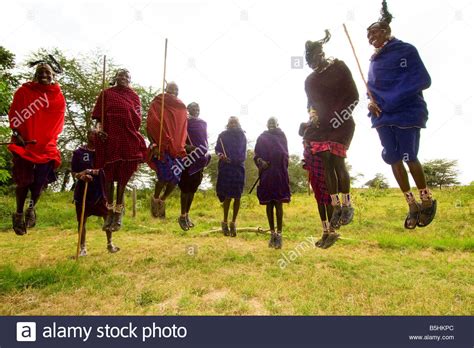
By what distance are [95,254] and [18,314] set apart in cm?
321

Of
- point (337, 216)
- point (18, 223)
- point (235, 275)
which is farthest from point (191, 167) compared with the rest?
point (337, 216)

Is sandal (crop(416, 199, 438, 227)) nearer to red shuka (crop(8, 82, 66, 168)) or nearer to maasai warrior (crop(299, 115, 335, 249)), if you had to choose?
maasai warrior (crop(299, 115, 335, 249))

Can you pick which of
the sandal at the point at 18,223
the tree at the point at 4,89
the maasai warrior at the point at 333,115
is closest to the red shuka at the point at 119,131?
the sandal at the point at 18,223

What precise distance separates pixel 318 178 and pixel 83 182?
→ 4885 millimetres

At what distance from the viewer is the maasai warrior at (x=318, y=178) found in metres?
4.41

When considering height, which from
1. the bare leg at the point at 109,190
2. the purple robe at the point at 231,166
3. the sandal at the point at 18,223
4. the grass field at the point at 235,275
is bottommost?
the grass field at the point at 235,275

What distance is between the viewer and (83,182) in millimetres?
6930

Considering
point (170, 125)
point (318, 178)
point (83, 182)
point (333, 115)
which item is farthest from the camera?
point (83, 182)

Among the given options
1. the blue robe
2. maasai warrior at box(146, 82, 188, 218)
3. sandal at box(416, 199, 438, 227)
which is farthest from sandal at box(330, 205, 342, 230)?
maasai warrior at box(146, 82, 188, 218)

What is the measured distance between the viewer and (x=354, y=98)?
13.9 ft

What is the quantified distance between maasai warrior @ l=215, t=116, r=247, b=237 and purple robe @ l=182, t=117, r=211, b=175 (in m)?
1.14

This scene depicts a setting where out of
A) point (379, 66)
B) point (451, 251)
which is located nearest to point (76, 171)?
point (379, 66)

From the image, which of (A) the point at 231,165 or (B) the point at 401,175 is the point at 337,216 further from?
(A) the point at 231,165

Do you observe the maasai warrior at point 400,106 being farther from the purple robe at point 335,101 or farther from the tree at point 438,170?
the tree at point 438,170
